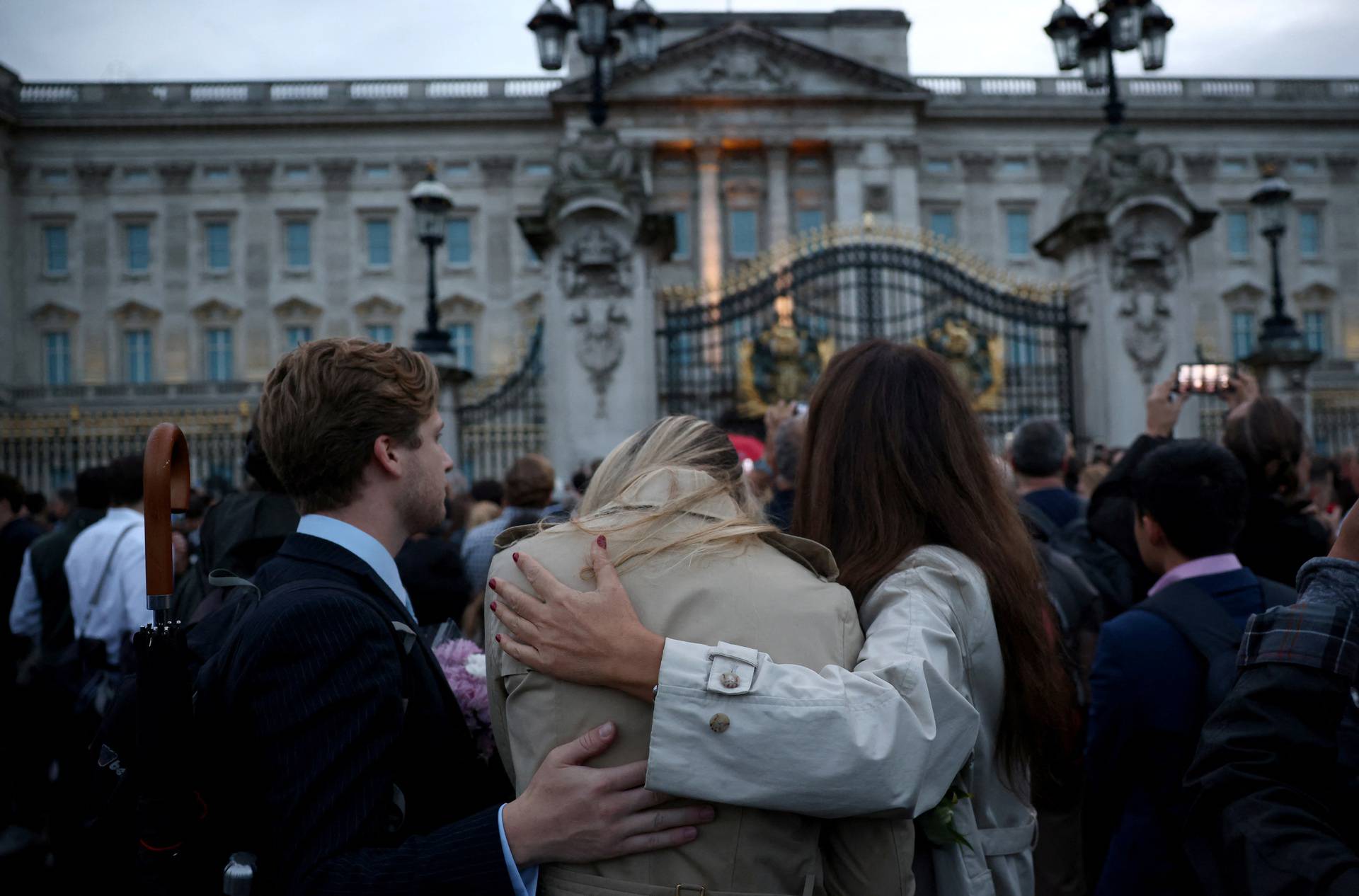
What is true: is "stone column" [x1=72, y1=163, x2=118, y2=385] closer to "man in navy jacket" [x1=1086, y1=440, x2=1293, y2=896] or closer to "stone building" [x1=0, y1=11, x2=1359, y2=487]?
"stone building" [x1=0, y1=11, x2=1359, y2=487]

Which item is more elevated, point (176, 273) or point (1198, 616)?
point (176, 273)

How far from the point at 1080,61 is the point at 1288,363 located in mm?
4556

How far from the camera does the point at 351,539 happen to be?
226 centimetres

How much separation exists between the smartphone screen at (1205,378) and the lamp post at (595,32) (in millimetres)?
6765

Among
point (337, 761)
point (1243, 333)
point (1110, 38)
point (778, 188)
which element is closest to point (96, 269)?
point (778, 188)

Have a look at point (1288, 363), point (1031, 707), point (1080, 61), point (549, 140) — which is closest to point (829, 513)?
point (1031, 707)

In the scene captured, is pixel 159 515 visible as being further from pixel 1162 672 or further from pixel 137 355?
pixel 137 355

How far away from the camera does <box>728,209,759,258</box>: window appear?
3803 centimetres

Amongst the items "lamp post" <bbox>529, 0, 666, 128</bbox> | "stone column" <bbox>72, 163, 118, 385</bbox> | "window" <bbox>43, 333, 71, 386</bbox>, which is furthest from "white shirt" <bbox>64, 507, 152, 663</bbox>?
"window" <bbox>43, 333, 71, 386</bbox>

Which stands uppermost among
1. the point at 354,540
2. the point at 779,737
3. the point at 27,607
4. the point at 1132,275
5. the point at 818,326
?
the point at 1132,275

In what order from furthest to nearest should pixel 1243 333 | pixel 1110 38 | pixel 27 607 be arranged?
pixel 1243 333
pixel 1110 38
pixel 27 607

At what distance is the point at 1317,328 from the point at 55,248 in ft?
153

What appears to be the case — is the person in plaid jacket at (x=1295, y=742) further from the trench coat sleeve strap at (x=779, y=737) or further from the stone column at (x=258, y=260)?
the stone column at (x=258, y=260)

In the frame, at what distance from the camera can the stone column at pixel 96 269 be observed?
41062 mm
